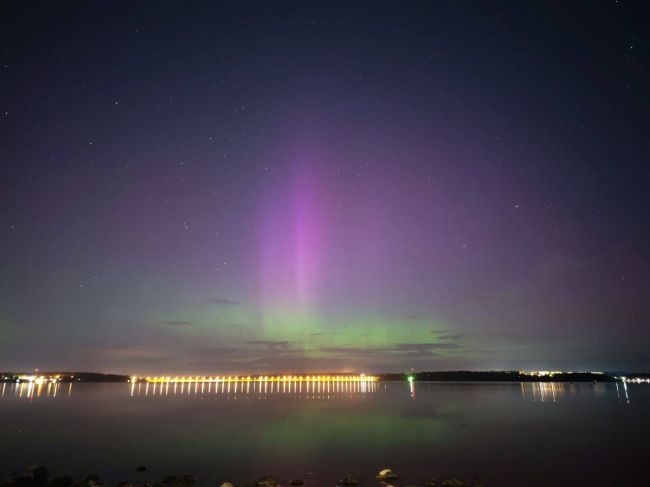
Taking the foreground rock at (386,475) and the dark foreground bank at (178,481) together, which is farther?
the foreground rock at (386,475)

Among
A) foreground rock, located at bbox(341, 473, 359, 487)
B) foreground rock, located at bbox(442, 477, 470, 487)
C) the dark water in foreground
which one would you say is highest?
foreground rock, located at bbox(442, 477, 470, 487)

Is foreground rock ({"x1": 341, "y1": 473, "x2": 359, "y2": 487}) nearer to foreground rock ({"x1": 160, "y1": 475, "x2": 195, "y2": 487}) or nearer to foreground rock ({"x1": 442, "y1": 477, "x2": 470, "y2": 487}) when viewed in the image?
foreground rock ({"x1": 442, "y1": 477, "x2": 470, "y2": 487})

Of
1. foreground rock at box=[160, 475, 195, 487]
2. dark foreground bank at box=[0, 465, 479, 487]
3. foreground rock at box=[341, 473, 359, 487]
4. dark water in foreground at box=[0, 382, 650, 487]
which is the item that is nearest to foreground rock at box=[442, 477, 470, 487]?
dark foreground bank at box=[0, 465, 479, 487]

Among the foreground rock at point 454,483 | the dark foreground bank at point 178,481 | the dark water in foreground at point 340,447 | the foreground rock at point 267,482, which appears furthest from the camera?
the dark water in foreground at point 340,447

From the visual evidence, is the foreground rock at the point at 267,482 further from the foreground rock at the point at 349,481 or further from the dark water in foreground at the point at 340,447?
the foreground rock at the point at 349,481

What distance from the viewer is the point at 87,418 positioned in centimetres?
5872

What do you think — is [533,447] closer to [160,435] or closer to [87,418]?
[160,435]

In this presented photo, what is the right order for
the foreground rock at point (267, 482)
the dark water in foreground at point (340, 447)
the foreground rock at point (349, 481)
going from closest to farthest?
the foreground rock at point (267, 482) < the foreground rock at point (349, 481) < the dark water in foreground at point (340, 447)

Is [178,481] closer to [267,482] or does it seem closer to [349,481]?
[267,482]

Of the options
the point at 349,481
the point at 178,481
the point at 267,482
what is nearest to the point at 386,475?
the point at 349,481

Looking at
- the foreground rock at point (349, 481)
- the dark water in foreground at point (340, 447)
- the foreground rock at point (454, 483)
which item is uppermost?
the foreground rock at point (454, 483)

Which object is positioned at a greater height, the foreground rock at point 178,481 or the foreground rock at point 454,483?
the foreground rock at point 454,483

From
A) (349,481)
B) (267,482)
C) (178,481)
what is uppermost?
(267,482)

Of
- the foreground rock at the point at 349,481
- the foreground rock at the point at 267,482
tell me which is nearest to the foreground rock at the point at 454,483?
the foreground rock at the point at 349,481
